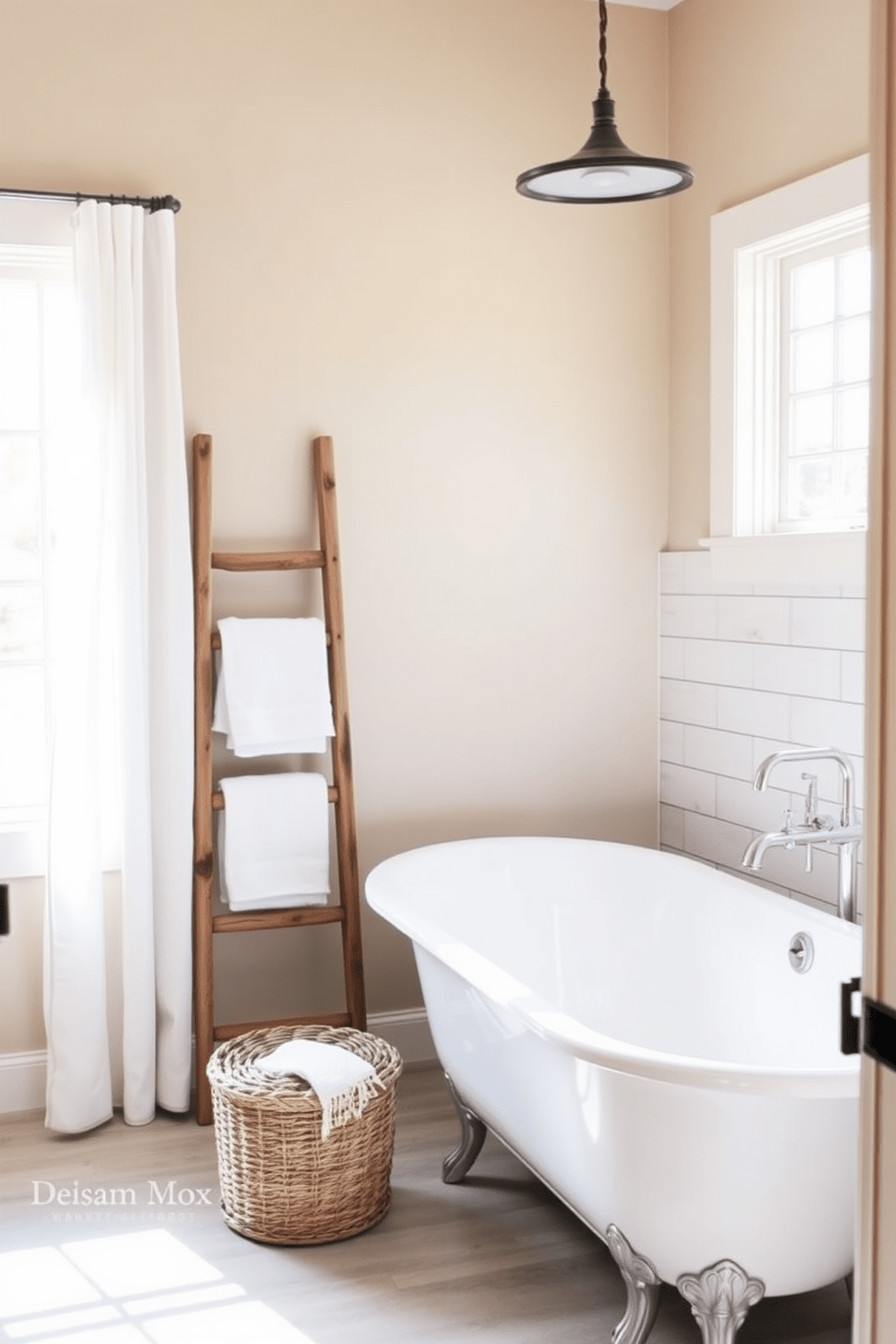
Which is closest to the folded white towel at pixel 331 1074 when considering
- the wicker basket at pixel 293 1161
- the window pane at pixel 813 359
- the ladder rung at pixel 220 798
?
the wicker basket at pixel 293 1161

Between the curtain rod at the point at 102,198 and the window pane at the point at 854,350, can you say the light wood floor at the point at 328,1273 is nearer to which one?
the window pane at the point at 854,350

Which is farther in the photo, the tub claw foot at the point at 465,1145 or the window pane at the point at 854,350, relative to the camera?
the window pane at the point at 854,350

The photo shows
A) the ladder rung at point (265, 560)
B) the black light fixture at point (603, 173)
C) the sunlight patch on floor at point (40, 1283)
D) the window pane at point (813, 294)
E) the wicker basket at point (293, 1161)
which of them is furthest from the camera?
the ladder rung at point (265, 560)

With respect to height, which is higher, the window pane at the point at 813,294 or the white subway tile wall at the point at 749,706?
the window pane at the point at 813,294

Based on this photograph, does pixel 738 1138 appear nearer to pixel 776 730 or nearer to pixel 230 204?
pixel 776 730

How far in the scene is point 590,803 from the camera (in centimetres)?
419

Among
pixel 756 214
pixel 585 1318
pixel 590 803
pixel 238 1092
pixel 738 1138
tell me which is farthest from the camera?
pixel 590 803

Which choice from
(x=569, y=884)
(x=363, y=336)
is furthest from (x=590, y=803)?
(x=363, y=336)

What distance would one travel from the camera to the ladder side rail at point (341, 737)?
3.74m

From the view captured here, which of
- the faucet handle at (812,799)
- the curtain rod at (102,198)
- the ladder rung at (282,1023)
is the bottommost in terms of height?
the ladder rung at (282,1023)

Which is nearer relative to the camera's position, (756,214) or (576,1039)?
(576,1039)

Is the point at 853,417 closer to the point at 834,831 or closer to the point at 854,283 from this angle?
the point at 854,283

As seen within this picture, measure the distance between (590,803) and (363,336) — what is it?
1557 millimetres

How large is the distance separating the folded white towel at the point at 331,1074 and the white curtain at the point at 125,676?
0.65m
